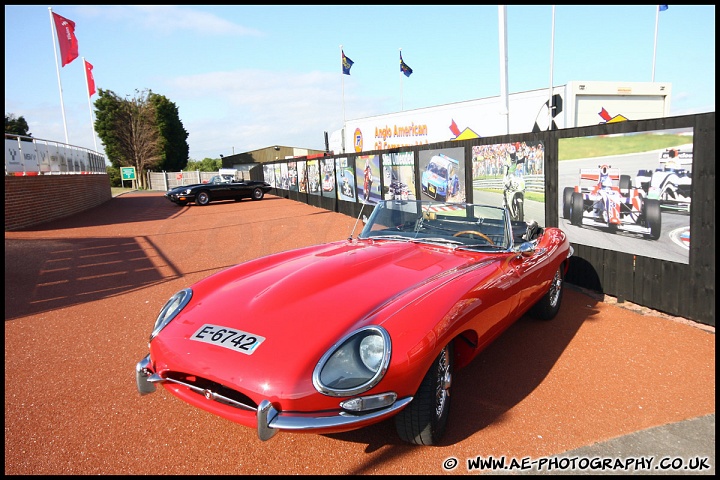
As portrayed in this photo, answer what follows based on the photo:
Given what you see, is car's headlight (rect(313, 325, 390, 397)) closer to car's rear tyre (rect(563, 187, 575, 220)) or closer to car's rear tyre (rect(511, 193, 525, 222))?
car's rear tyre (rect(563, 187, 575, 220))

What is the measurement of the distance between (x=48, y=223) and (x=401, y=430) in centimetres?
1529

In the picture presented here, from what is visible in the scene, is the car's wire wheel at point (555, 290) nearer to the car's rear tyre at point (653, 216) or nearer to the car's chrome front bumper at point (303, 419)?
the car's rear tyre at point (653, 216)

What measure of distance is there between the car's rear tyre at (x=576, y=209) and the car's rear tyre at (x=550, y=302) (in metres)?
1.30

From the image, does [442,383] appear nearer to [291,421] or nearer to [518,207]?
[291,421]

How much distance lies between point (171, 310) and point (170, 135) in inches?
2074

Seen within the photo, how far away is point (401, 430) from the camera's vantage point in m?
2.69

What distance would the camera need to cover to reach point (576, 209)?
19.7ft

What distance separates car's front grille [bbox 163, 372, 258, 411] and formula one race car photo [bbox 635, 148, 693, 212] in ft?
14.9

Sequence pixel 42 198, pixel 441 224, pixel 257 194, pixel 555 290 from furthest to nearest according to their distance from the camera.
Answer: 1. pixel 257 194
2. pixel 42 198
3. pixel 555 290
4. pixel 441 224

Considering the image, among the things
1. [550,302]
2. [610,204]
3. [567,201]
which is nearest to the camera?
[550,302]

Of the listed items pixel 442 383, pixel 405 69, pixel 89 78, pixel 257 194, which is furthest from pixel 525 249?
pixel 89 78

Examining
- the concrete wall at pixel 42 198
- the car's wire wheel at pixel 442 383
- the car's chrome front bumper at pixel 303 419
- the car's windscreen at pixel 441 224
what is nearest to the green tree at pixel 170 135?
the concrete wall at pixel 42 198

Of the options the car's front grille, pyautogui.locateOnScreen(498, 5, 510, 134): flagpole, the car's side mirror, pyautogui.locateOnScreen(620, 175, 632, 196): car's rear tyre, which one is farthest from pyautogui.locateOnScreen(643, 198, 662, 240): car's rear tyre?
pyautogui.locateOnScreen(498, 5, 510, 134): flagpole

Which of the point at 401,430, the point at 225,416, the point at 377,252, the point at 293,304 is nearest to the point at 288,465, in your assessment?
the point at 225,416
